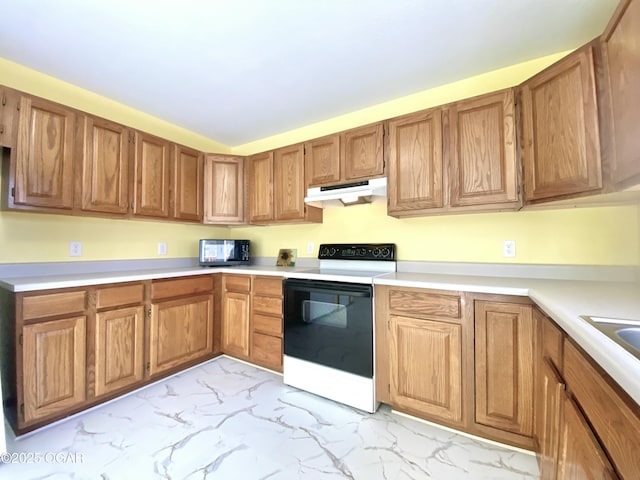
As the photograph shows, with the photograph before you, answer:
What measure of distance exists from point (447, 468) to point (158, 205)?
275 centimetres

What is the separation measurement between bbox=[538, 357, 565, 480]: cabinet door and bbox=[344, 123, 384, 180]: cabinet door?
1548 millimetres

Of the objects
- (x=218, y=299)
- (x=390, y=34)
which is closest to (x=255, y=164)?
(x=218, y=299)

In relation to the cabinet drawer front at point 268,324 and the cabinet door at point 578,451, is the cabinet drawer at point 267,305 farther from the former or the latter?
the cabinet door at point 578,451

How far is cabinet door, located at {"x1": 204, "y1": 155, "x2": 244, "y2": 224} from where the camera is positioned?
2.84 metres

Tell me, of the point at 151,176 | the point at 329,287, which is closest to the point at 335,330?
the point at 329,287

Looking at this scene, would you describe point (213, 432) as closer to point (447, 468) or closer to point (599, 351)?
point (447, 468)

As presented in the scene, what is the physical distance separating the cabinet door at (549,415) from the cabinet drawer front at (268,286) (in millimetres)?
1780

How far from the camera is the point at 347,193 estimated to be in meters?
2.17

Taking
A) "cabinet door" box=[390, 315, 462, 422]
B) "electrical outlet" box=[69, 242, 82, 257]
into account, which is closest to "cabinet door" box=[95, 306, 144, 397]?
"electrical outlet" box=[69, 242, 82, 257]

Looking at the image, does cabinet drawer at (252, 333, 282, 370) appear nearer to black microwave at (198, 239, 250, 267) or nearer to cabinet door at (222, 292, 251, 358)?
cabinet door at (222, 292, 251, 358)

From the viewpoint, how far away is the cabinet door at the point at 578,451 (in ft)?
2.20

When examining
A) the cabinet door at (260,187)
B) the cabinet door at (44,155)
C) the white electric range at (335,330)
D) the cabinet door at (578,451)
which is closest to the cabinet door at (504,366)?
the cabinet door at (578,451)

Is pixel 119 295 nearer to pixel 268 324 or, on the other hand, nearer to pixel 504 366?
pixel 268 324

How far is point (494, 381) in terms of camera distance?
152cm
